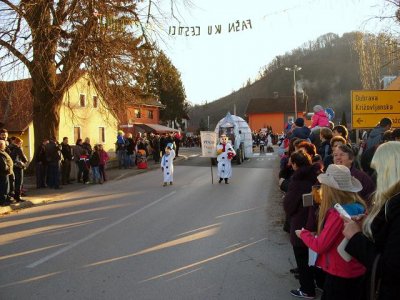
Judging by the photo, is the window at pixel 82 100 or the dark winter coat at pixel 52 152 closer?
the dark winter coat at pixel 52 152

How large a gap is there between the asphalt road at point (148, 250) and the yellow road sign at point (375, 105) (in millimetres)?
3741

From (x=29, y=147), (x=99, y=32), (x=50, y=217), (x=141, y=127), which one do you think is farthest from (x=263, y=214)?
(x=141, y=127)

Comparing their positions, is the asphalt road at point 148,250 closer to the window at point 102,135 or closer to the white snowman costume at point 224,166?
the white snowman costume at point 224,166

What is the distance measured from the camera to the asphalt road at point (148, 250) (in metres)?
5.62

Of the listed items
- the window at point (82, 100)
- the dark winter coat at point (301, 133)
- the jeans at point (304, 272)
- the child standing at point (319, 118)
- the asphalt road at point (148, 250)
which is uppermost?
the window at point (82, 100)

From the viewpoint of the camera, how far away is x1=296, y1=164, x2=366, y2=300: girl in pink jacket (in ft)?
11.5

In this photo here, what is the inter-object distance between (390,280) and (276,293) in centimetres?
303

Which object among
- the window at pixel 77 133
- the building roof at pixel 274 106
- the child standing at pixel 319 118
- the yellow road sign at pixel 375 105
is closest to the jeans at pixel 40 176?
the child standing at pixel 319 118

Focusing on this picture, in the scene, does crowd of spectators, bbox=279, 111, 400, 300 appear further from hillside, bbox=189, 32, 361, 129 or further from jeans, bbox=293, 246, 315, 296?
hillside, bbox=189, 32, 361, 129

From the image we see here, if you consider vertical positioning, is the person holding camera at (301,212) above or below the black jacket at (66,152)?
below

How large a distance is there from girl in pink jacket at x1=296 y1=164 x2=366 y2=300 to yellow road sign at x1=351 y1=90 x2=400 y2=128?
427 inches

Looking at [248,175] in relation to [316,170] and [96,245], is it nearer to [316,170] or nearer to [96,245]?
[96,245]

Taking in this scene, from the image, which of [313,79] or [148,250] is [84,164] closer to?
[148,250]

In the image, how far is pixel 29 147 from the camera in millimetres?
33969
